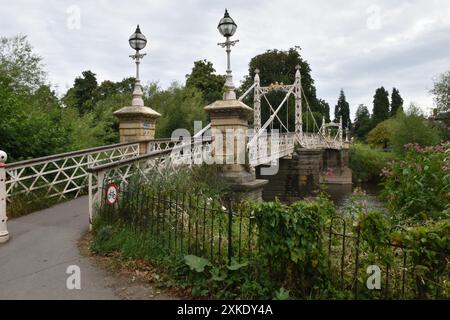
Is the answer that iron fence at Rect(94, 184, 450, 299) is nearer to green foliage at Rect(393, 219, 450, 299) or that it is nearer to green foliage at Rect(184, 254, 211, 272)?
Result: green foliage at Rect(393, 219, 450, 299)

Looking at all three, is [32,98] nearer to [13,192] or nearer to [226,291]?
[13,192]

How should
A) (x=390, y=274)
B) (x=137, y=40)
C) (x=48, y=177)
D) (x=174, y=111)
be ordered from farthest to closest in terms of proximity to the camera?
(x=174, y=111)
(x=137, y=40)
(x=48, y=177)
(x=390, y=274)

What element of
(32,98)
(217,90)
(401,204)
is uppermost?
(217,90)

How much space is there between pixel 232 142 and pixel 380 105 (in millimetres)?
53691

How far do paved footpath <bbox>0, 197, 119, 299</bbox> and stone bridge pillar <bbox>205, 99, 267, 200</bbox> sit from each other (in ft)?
9.71

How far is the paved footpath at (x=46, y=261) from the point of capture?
3.08 metres

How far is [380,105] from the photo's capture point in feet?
175

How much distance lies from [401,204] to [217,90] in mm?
27333

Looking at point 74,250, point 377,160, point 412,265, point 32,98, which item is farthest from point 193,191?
point 377,160

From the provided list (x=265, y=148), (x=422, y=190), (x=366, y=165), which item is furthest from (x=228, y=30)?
(x=366, y=165)

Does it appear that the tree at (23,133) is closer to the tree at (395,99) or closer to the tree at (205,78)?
the tree at (205,78)

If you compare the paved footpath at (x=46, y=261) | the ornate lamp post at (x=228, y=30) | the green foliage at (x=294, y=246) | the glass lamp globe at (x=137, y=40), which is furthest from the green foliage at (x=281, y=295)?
the glass lamp globe at (x=137, y=40)

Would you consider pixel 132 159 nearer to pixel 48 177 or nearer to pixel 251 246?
pixel 48 177
